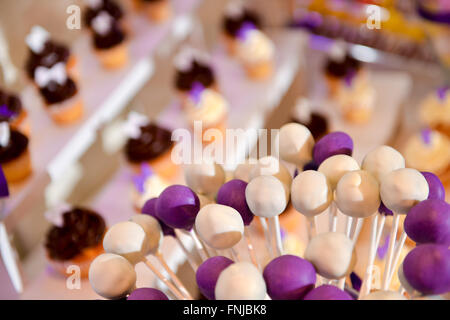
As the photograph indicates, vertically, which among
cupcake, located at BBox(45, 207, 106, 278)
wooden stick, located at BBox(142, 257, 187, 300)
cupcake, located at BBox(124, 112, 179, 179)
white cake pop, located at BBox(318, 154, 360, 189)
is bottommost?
cupcake, located at BBox(45, 207, 106, 278)

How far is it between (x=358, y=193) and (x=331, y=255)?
9 cm

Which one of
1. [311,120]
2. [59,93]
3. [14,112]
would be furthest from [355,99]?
[14,112]

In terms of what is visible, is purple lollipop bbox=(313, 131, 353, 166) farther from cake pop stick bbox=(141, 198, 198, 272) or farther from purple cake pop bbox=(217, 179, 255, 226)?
cake pop stick bbox=(141, 198, 198, 272)

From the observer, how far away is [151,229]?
75 centimetres

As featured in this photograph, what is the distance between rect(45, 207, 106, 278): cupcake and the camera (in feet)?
4.33

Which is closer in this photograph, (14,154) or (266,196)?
(266,196)

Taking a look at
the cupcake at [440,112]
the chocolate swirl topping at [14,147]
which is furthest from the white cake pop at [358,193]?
the cupcake at [440,112]

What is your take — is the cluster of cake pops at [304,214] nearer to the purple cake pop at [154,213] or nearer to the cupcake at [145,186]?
the purple cake pop at [154,213]

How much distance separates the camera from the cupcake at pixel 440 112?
1842mm

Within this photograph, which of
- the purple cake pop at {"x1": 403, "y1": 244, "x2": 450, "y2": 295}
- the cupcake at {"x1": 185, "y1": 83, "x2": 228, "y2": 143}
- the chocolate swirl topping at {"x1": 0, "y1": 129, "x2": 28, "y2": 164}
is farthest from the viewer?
the cupcake at {"x1": 185, "y1": 83, "x2": 228, "y2": 143}

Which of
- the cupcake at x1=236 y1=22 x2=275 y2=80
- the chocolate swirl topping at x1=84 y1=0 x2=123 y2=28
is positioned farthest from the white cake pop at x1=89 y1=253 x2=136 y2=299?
the cupcake at x1=236 y1=22 x2=275 y2=80

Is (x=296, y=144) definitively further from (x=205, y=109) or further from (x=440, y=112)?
(x=440, y=112)

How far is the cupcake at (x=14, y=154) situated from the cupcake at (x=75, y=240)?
0.49 feet

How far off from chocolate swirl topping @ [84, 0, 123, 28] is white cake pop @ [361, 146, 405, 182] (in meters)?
1.37
